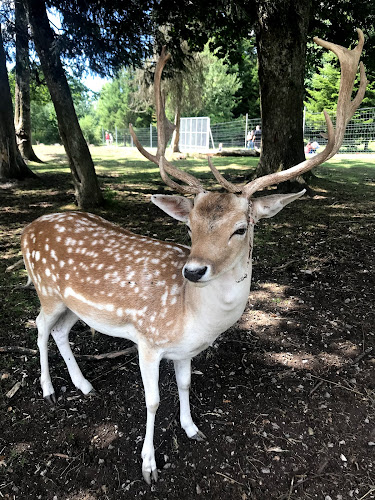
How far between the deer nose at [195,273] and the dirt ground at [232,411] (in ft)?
4.19

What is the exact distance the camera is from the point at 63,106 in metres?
6.22

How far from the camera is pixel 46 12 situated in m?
5.89

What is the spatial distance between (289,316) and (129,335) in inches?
76.6

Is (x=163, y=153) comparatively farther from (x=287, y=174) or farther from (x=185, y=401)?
(x=185, y=401)

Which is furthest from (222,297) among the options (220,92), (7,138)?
(220,92)

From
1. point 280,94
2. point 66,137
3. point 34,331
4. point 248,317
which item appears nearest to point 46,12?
point 66,137

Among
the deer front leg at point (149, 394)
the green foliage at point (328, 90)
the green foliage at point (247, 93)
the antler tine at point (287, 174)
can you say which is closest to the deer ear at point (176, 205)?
the antler tine at point (287, 174)

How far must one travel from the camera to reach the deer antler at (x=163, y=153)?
2.32 metres

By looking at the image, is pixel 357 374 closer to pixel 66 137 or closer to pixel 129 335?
pixel 129 335

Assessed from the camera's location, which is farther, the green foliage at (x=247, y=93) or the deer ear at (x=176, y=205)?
the green foliage at (x=247, y=93)

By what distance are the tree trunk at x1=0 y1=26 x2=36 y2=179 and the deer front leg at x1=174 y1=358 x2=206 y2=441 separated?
767 cm

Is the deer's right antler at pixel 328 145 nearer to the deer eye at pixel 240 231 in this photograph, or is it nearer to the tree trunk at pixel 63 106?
the deer eye at pixel 240 231

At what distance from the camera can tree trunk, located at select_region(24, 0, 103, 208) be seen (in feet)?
19.1

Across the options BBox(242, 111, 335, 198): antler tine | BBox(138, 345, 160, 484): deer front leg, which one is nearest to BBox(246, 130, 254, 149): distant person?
BBox(242, 111, 335, 198): antler tine
